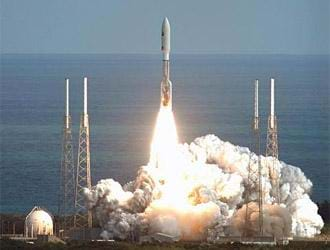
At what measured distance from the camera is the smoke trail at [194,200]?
4341cm

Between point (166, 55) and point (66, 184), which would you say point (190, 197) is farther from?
point (166, 55)

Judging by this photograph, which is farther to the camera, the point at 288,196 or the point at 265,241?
the point at 288,196

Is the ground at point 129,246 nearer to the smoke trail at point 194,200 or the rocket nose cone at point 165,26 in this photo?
the smoke trail at point 194,200

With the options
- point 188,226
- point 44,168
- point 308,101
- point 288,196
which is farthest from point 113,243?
Result: point 308,101

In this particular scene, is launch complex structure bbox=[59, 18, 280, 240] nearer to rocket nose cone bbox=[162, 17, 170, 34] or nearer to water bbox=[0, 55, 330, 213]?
rocket nose cone bbox=[162, 17, 170, 34]

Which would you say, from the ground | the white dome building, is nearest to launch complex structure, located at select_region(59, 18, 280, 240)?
the white dome building

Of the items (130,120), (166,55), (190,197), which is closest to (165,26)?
(166,55)

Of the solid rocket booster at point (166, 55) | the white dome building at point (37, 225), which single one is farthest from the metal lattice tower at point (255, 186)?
the white dome building at point (37, 225)

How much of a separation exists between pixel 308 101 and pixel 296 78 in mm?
29249

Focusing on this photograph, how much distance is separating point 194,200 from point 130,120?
39858mm

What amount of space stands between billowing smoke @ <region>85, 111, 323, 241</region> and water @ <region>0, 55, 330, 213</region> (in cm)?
999

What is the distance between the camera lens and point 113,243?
4172cm

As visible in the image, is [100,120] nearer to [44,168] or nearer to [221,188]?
[44,168]

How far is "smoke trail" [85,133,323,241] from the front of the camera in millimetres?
43406
